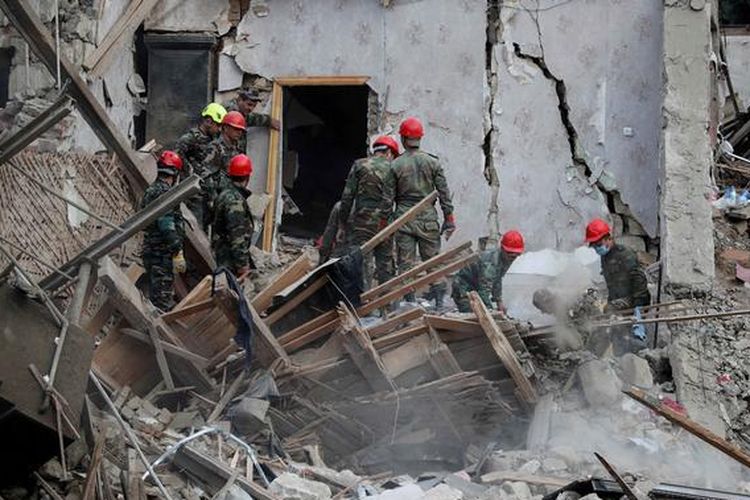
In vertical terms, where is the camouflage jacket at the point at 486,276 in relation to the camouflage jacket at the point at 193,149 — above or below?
below

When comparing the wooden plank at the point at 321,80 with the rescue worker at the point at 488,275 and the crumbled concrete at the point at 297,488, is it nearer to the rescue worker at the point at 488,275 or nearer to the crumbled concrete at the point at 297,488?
the rescue worker at the point at 488,275

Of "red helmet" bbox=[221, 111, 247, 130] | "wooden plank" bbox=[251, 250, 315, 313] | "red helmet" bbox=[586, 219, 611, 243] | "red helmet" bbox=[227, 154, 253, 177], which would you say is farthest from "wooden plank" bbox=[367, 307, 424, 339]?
"red helmet" bbox=[221, 111, 247, 130]

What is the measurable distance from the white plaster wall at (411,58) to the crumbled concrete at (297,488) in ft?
18.6

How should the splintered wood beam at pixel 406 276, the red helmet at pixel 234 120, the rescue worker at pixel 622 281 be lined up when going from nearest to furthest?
the splintered wood beam at pixel 406 276 < the rescue worker at pixel 622 281 < the red helmet at pixel 234 120

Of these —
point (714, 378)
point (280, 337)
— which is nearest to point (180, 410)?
point (280, 337)

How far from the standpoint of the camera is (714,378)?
388 inches

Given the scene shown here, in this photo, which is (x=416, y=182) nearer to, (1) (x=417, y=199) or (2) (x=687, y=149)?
(1) (x=417, y=199)

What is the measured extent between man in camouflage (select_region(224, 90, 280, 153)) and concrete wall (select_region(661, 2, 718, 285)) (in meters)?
4.29

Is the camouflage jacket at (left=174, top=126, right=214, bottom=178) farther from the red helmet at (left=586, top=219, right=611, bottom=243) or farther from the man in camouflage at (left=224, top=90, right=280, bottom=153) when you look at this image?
the red helmet at (left=586, top=219, right=611, bottom=243)

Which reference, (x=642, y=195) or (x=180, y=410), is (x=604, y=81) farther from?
(x=180, y=410)

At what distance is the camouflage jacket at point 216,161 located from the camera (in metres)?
10.6

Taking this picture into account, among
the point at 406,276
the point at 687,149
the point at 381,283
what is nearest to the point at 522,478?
the point at 406,276

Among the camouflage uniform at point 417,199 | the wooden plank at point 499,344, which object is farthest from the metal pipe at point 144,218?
the camouflage uniform at point 417,199

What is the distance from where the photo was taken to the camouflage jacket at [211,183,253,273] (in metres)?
10.4
